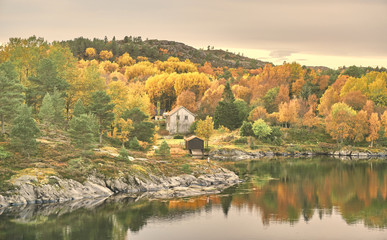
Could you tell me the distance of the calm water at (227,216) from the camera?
45.1 m

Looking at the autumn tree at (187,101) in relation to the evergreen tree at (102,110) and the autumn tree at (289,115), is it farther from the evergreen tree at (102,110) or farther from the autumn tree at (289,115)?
the evergreen tree at (102,110)

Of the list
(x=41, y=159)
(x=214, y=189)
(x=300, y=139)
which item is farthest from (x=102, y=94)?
(x=300, y=139)

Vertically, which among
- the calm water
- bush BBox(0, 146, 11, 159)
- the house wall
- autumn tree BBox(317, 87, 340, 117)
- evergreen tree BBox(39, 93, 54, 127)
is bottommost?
the calm water

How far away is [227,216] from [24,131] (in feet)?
101

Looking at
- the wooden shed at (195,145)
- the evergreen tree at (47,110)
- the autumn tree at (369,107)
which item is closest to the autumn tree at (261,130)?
the wooden shed at (195,145)

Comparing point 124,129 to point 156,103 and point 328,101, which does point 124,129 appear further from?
point 328,101

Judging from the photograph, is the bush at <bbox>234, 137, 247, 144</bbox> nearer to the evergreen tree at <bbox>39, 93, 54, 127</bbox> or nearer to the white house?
the white house

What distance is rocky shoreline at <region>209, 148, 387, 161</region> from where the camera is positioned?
4364 inches

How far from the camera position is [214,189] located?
2645 inches

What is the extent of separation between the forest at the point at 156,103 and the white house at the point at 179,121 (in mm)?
5278

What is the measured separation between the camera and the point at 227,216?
52469 mm

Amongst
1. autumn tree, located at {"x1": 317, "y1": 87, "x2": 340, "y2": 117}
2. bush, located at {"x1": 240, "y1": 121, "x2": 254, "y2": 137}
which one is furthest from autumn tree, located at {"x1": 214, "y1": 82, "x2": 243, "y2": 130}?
autumn tree, located at {"x1": 317, "y1": 87, "x2": 340, "y2": 117}

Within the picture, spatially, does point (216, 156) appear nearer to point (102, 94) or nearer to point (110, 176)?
point (102, 94)

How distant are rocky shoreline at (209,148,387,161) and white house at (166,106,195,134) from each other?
2809cm
